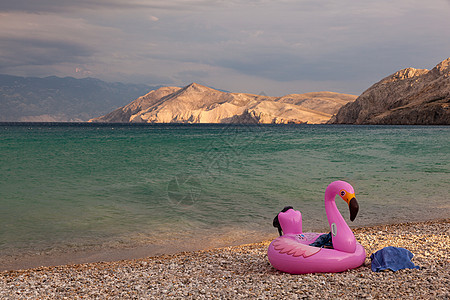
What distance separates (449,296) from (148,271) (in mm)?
5145

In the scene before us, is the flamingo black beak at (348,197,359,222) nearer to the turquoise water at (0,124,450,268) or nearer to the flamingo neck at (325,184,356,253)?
the flamingo neck at (325,184,356,253)

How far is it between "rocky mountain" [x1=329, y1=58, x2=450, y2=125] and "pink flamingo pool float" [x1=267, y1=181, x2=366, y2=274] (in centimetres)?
12457

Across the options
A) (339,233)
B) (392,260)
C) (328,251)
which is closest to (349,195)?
(339,233)

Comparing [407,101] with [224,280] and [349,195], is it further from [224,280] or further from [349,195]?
[224,280]

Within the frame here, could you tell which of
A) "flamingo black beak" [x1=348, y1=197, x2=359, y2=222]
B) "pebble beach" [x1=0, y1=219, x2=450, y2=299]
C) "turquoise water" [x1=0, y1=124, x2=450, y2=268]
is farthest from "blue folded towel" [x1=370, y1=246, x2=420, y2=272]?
"turquoise water" [x1=0, y1=124, x2=450, y2=268]

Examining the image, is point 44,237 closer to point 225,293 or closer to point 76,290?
point 76,290

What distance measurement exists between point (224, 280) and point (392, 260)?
304cm

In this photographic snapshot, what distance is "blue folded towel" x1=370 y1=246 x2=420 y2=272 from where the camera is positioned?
657cm

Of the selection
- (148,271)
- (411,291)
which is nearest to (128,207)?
(148,271)

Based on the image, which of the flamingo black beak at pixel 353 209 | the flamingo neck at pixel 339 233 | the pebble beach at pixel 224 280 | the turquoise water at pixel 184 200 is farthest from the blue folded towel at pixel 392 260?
the turquoise water at pixel 184 200

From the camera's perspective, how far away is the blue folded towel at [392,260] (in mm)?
6568

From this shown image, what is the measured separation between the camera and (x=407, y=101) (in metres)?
138

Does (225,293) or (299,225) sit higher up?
(299,225)

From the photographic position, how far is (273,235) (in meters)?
10.8
